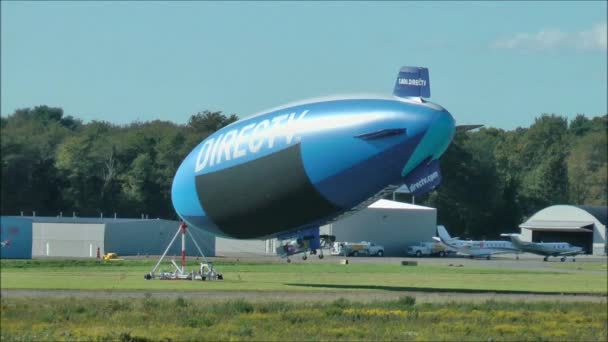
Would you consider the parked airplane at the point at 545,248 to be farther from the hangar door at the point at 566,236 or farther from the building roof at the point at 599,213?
the hangar door at the point at 566,236

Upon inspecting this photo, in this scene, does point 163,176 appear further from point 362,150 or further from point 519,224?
point 519,224

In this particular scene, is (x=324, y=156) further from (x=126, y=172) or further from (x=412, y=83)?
(x=126, y=172)

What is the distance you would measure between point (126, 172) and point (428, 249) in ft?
338

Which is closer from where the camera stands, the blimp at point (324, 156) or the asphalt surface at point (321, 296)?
the asphalt surface at point (321, 296)

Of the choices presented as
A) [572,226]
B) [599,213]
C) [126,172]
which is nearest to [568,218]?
[572,226]

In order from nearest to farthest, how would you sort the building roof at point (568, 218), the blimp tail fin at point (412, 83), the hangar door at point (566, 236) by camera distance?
1. the blimp tail fin at point (412, 83)
2. the building roof at point (568, 218)
3. the hangar door at point (566, 236)

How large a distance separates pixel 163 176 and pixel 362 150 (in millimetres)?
9346

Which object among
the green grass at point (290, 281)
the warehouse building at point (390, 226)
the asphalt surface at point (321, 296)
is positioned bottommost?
the asphalt surface at point (321, 296)

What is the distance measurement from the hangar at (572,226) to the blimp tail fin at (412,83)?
314 ft

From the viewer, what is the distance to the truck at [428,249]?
393ft

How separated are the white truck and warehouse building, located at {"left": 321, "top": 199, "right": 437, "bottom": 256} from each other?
303 centimetres

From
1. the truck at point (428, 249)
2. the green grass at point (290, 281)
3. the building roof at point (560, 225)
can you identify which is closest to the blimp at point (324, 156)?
the green grass at point (290, 281)

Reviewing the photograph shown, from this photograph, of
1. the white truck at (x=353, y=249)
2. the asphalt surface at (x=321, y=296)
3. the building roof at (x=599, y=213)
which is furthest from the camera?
the building roof at (x=599, y=213)

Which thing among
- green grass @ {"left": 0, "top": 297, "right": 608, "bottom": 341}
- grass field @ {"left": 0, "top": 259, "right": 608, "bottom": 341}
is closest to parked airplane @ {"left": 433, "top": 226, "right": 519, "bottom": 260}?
grass field @ {"left": 0, "top": 259, "right": 608, "bottom": 341}
